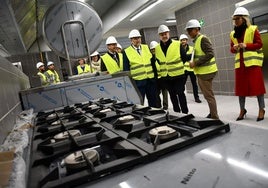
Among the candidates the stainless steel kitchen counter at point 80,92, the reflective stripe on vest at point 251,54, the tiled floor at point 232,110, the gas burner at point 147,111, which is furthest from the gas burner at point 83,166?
the reflective stripe on vest at point 251,54

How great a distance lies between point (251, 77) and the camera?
3.26 meters

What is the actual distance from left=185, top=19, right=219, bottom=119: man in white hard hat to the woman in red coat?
369 mm

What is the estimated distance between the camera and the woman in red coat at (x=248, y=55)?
317 cm

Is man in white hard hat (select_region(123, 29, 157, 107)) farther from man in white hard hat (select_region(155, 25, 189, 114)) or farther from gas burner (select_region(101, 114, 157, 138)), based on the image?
gas burner (select_region(101, 114, 157, 138))

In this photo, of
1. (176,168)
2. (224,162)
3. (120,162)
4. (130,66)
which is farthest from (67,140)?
(130,66)

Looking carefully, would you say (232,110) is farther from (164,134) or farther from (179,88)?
(164,134)

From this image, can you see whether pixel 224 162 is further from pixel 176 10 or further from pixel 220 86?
pixel 176 10

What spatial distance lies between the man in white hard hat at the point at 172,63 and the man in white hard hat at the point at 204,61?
0.29 meters

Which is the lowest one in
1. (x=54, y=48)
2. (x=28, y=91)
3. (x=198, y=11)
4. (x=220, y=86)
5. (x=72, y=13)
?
(x=220, y=86)

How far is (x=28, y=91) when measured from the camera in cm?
211

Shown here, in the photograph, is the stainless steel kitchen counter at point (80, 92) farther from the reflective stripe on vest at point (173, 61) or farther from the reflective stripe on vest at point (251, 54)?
the reflective stripe on vest at point (251, 54)

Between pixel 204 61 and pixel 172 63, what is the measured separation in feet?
1.80

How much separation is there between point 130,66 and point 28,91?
6.29ft

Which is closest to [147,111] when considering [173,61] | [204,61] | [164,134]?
[164,134]
